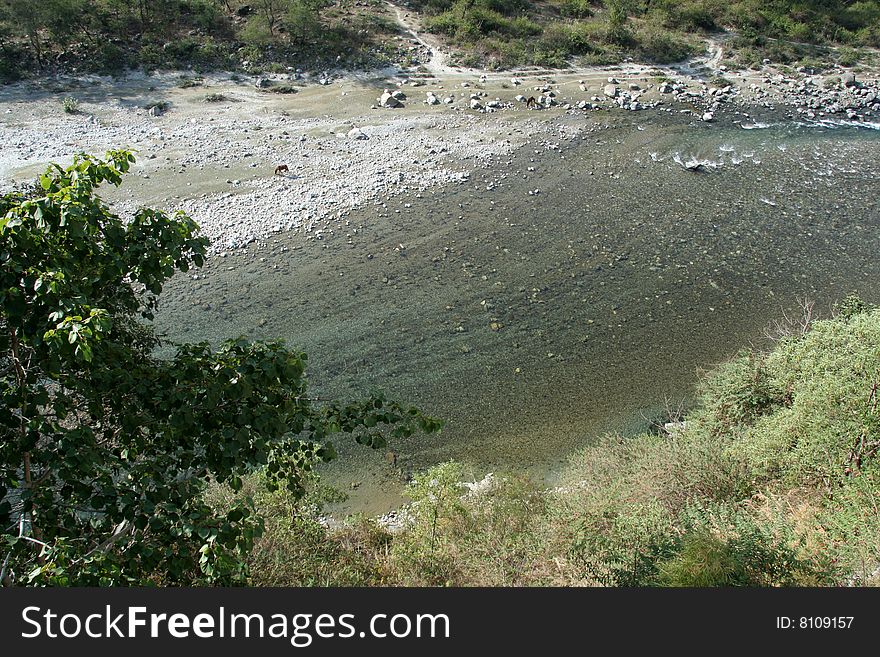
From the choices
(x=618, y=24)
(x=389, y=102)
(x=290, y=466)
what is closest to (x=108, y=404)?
(x=290, y=466)

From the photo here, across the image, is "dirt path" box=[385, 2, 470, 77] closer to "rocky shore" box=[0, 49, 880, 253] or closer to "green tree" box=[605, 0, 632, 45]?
"rocky shore" box=[0, 49, 880, 253]

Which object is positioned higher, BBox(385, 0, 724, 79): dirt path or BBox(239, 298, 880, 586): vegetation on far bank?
BBox(385, 0, 724, 79): dirt path

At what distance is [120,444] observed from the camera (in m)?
7.47

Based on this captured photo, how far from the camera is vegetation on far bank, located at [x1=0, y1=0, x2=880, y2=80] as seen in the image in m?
37.6

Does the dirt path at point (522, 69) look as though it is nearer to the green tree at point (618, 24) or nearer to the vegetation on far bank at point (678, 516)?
the green tree at point (618, 24)

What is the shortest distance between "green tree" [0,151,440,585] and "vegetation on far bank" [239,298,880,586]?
4074 millimetres

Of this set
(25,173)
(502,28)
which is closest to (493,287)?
(25,173)

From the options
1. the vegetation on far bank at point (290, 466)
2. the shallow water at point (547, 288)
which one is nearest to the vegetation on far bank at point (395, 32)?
the shallow water at point (547, 288)

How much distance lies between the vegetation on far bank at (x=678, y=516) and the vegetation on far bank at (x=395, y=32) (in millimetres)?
33010

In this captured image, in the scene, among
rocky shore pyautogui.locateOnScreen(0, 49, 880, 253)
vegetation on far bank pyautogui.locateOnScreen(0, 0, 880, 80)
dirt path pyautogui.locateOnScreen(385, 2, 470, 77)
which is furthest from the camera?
dirt path pyautogui.locateOnScreen(385, 2, 470, 77)

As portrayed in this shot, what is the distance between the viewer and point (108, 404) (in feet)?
24.4

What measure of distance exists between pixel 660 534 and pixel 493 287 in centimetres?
1228

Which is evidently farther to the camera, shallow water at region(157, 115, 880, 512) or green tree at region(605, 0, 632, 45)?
green tree at region(605, 0, 632, 45)

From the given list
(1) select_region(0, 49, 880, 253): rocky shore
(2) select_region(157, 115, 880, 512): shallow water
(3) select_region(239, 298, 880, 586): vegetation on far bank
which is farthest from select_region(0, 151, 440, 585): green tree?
(1) select_region(0, 49, 880, 253): rocky shore
